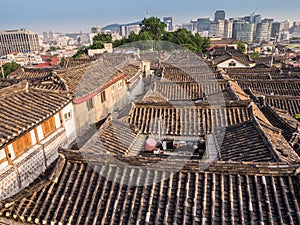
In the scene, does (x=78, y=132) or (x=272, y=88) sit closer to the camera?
(x=78, y=132)

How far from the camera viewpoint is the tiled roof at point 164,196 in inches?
219

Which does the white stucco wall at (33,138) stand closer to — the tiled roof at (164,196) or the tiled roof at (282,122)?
the tiled roof at (164,196)

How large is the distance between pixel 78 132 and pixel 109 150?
5883 mm

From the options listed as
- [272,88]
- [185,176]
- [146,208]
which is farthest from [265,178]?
[272,88]

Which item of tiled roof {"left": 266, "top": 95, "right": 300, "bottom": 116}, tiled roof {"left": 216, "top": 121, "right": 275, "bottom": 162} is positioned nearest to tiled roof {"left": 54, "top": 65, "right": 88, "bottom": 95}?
tiled roof {"left": 216, "top": 121, "right": 275, "bottom": 162}

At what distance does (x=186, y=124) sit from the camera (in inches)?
482

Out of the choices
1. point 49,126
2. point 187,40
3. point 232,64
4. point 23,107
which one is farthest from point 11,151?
point 187,40

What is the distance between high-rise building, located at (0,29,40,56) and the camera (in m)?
156

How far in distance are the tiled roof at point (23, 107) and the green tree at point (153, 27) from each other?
61.5 metres

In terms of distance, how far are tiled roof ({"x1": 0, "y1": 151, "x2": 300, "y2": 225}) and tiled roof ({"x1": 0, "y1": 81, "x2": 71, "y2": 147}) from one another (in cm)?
263

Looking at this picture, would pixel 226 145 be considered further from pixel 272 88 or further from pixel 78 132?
pixel 272 88

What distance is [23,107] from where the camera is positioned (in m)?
10.0

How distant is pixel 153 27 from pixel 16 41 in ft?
423

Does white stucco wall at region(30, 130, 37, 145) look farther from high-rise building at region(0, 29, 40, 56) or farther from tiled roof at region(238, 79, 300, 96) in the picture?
high-rise building at region(0, 29, 40, 56)
